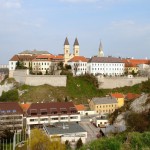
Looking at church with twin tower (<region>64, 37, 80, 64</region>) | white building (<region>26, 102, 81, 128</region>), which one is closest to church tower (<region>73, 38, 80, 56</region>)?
church with twin tower (<region>64, 37, 80, 64</region>)

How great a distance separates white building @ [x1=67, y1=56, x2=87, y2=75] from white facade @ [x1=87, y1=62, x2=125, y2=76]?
4.06 ft

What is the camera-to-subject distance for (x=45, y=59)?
61500 millimetres

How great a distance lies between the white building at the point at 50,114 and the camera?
39.5m

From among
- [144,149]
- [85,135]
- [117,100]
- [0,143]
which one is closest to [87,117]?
[117,100]

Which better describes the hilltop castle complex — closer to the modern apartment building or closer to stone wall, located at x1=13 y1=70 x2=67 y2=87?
stone wall, located at x1=13 y1=70 x2=67 y2=87

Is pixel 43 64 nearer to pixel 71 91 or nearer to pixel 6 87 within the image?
pixel 6 87

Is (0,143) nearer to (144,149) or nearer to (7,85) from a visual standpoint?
(144,149)

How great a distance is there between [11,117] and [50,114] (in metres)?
4.71

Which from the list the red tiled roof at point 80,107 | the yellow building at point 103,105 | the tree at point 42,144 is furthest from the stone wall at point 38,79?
the tree at point 42,144

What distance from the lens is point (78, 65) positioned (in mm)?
61531

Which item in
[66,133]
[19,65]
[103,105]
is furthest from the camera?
[19,65]

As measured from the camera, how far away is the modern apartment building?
38.2 m

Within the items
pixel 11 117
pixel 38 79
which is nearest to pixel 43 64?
pixel 38 79

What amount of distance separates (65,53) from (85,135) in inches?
1291
